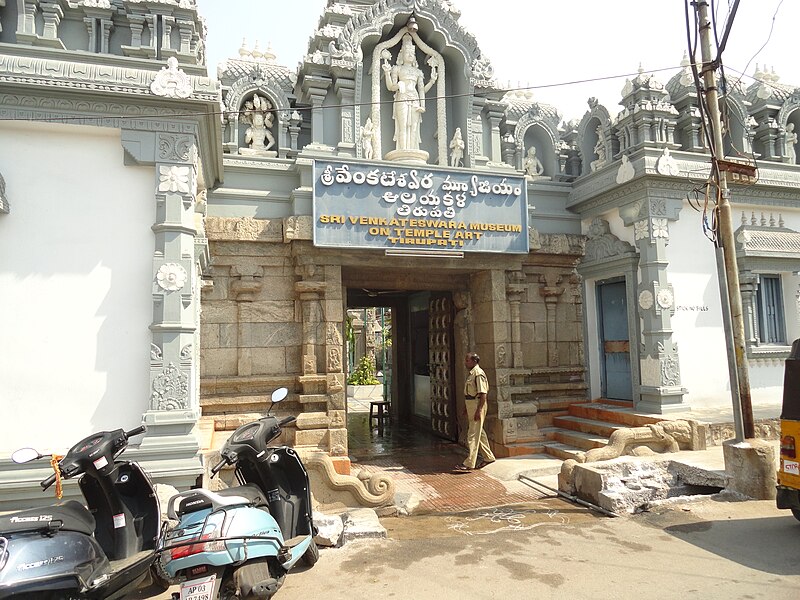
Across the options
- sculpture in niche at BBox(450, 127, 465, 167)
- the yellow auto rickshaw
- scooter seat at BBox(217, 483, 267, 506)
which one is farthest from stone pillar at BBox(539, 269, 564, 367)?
scooter seat at BBox(217, 483, 267, 506)

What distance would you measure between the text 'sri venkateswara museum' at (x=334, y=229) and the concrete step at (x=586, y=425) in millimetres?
304

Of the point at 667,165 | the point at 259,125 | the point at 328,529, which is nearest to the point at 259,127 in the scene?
the point at 259,125

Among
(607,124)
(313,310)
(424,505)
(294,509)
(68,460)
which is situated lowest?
(424,505)

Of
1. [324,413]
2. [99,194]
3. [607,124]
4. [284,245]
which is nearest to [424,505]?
[324,413]

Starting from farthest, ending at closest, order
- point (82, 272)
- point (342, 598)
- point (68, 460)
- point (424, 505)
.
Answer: point (424, 505)
point (82, 272)
point (342, 598)
point (68, 460)

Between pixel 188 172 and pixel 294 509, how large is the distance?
3538mm

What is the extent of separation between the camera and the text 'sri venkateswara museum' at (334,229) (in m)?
5.24

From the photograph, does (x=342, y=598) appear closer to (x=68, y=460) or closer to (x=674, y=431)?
(x=68, y=460)

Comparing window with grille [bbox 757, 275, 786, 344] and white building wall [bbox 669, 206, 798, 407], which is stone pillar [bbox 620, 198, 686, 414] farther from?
window with grille [bbox 757, 275, 786, 344]

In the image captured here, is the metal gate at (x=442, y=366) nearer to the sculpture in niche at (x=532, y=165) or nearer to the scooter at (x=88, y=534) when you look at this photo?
the sculpture in niche at (x=532, y=165)

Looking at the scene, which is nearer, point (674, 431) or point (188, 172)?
point (188, 172)

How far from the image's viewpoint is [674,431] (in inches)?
285

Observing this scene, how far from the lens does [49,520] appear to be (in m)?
2.98

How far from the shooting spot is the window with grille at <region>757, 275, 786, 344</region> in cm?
934
